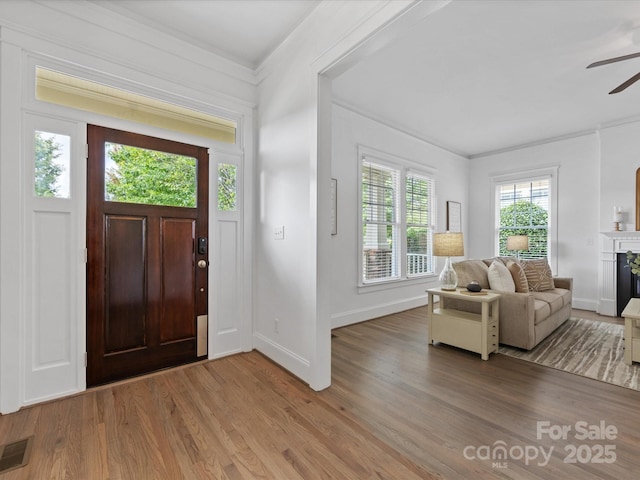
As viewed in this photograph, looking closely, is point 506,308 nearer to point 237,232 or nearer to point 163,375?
point 237,232

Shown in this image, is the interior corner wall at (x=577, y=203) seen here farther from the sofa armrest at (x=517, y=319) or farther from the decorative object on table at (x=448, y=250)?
the decorative object on table at (x=448, y=250)

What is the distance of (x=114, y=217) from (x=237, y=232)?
1.05 m

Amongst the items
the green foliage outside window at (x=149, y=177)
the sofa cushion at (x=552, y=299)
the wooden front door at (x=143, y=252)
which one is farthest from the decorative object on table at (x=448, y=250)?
the green foliage outside window at (x=149, y=177)

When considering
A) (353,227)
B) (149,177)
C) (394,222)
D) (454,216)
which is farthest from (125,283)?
(454,216)

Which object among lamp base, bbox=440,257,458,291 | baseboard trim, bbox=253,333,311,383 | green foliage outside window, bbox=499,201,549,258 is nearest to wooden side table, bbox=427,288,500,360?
lamp base, bbox=440,257,458,291

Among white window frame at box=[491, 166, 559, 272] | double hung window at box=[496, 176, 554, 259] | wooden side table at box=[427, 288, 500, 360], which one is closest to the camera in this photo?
wooden side table at box=[427, 288, 500, 360]

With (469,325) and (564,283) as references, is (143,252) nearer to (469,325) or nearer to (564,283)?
(469,325)

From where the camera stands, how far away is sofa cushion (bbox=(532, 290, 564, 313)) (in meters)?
3.42

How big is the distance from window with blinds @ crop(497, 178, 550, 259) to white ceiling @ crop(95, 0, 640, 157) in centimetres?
132

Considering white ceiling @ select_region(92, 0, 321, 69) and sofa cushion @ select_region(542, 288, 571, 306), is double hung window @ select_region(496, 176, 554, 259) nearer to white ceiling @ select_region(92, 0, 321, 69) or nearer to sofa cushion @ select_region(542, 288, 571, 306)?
sofa cushion @ select_region(542, 288, 571, 306)

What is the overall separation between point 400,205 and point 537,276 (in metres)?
2.10

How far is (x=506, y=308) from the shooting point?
3.14 meters

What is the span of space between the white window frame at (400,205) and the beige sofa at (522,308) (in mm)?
1182

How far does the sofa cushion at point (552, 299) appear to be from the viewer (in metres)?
3.42
